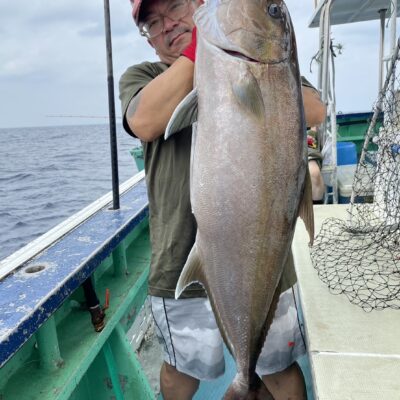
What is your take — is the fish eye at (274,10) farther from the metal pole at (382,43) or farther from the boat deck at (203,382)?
the metal pole at (382,43)

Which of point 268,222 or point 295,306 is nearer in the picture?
point 268,222

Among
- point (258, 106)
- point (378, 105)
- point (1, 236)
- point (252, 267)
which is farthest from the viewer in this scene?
point (1, 236)

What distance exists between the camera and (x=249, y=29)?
4.62 ft

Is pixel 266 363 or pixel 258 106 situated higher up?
pixel 258 106

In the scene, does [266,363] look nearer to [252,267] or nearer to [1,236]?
[252,267]

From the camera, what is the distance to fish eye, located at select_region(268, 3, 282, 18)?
1424 mm

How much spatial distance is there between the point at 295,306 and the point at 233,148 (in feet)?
3.41

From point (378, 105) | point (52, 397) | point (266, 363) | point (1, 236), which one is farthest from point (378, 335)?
point (1, 236)

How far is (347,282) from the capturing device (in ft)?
8.11

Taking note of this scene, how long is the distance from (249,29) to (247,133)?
0.33 metres

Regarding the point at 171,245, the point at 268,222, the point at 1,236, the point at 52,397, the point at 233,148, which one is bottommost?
the point at 1,236

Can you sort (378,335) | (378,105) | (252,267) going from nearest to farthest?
(252,267)
(378,335)
(378,105)

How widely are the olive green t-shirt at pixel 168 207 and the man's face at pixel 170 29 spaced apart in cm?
11

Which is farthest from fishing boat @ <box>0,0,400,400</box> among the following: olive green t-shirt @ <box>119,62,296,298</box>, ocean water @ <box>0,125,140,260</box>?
ocean water @ <box>0,125,140,260</box>
